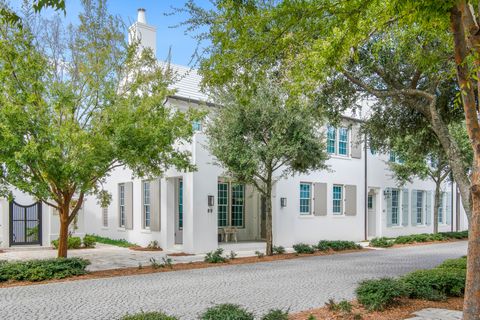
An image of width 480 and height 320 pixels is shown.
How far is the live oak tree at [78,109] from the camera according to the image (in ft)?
32.3

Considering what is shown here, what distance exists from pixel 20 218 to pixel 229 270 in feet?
32.1

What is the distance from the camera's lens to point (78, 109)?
1155cm

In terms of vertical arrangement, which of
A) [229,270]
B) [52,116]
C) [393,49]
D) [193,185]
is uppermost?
[393,49]

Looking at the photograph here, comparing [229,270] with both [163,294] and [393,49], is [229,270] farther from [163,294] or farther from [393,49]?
[393,49]

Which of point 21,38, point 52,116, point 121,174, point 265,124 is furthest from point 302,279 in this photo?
point 121,174

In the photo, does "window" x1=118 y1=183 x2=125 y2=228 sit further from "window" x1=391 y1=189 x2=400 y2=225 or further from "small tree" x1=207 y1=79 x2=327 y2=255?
"window" x1=391 y1=189 x2=400 y2=225

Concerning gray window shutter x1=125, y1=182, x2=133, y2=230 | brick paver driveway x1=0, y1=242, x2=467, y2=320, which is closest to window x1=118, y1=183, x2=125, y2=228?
gray window shutter x1=125, y1=182, x2=133, y2=230

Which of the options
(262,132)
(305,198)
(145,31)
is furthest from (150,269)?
(145,31)

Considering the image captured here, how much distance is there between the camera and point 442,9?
5207 mm

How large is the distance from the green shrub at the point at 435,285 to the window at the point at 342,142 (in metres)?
12.5

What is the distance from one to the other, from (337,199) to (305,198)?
2127 mm

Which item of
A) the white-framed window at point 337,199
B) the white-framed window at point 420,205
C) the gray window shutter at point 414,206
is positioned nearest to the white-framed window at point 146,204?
the white-framed window at point 337,199

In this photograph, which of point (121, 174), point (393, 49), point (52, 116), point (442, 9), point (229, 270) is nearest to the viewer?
point (442, 9)

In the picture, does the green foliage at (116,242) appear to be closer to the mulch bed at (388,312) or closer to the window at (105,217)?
the window at (105,217)
